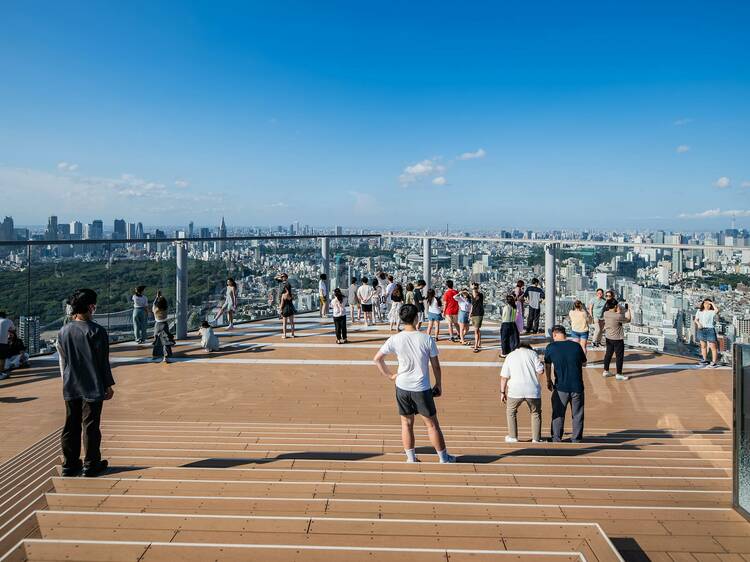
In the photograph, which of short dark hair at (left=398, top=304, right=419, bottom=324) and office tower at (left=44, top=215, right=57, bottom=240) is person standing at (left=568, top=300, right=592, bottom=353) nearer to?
short dark hair at (left=398, top=304, right=419, bottom=324)

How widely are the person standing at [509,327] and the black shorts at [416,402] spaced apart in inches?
232

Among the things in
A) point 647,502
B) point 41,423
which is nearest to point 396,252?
point 41,423

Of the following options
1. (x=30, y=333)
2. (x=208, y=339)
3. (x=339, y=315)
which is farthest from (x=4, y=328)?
(x=339, y=315)

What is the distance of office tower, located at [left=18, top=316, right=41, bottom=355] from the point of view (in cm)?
984

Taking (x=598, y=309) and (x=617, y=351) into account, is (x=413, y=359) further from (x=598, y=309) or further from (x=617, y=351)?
(x=598, y=309)

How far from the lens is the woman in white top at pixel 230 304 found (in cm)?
1347

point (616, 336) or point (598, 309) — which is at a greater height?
point (598, 309)

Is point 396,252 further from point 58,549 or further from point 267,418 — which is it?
point 58,549

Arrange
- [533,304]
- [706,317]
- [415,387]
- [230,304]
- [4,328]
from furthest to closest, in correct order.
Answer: [230,304] → [533,304] → [706,317] → [4,328] → [415,387]

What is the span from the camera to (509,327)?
1060 cm

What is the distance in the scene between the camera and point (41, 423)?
6746 millimetres

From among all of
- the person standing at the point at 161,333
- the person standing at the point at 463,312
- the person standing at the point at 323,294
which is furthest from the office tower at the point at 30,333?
the person standing at the point at 463,312

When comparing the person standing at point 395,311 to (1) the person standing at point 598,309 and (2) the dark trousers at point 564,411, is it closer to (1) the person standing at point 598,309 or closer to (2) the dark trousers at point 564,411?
(1) the person standing at point 598,309

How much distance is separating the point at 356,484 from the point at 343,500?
0.32 meters
